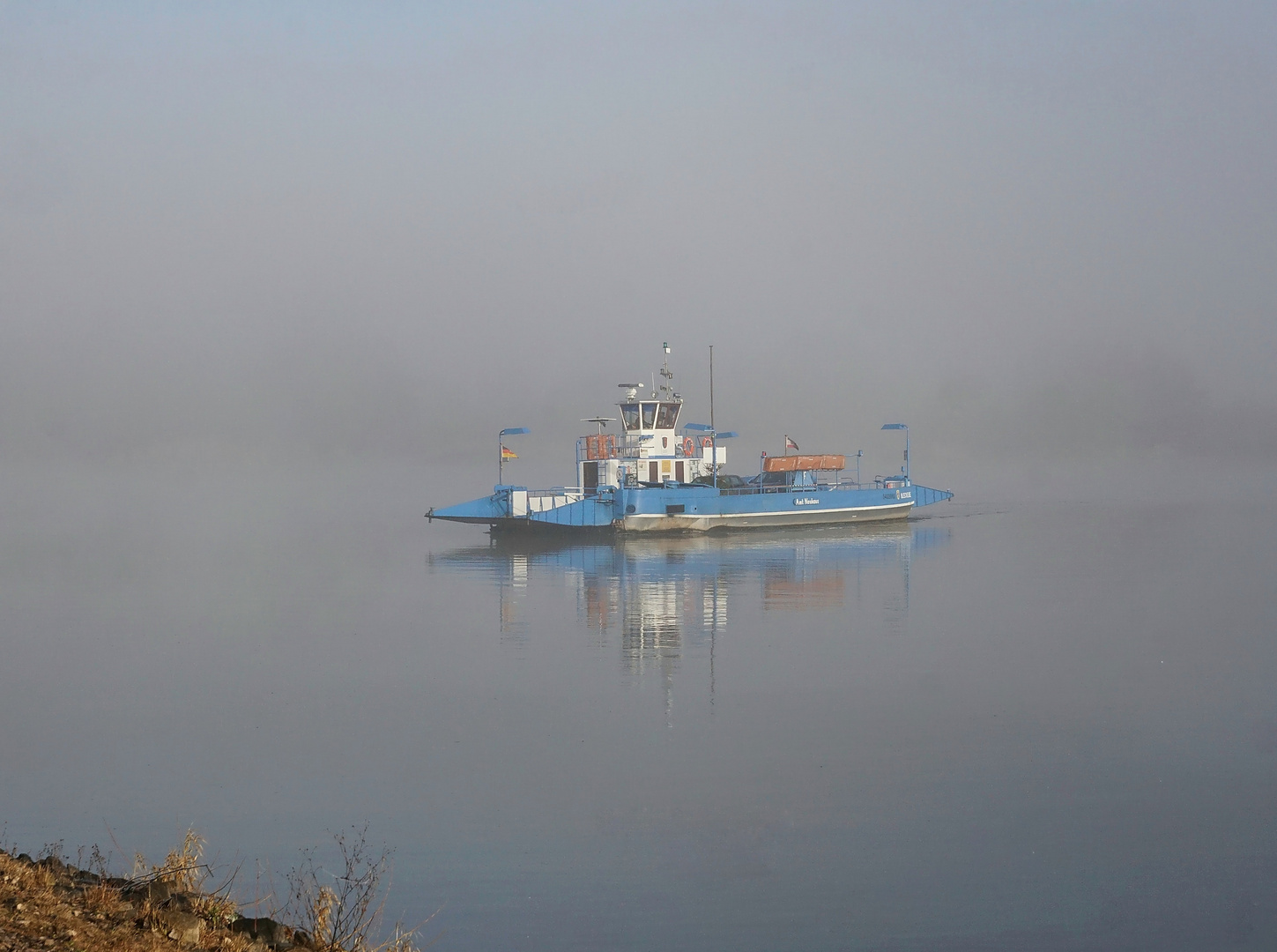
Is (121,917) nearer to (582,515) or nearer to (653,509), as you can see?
(582,515)

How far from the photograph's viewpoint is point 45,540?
2234 inches

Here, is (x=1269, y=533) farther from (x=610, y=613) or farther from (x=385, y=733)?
(x=385, y=733)

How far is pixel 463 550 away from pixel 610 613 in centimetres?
2171

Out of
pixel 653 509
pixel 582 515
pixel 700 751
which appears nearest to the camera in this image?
pixel 700 751

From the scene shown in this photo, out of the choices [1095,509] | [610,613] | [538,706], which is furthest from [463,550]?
[1095,509]

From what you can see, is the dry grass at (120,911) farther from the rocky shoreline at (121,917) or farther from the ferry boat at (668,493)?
the ferry boat at (668,493)

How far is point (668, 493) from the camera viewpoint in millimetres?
50875

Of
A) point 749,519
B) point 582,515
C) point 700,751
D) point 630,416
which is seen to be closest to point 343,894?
point 700,751

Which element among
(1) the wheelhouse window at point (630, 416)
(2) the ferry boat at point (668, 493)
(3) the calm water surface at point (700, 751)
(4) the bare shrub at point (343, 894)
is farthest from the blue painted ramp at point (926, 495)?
(4) the bare shrub at point (343, 894)

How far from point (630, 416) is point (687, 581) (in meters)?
20.3

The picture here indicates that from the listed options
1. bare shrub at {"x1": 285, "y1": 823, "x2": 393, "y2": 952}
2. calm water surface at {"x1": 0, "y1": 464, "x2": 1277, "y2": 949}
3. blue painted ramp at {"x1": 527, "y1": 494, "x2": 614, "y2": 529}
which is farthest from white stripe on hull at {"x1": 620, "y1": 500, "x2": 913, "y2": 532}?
bare shrub at {"x1": 285, "y1": 823, "x2": 393, "y2": 952}

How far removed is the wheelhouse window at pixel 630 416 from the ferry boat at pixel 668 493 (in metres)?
0.04

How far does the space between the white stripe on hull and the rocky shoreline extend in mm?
42187

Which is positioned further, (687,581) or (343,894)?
(687,581)
